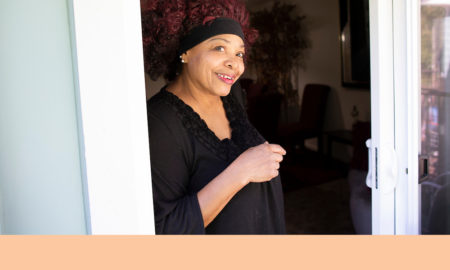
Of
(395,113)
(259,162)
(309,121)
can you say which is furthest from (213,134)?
(309,121)

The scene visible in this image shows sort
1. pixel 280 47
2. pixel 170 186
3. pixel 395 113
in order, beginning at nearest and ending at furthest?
pixel 170 186 < pixel 395 113 < pixel 280 47

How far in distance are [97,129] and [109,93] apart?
0.09 m

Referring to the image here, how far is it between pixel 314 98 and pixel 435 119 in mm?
4186

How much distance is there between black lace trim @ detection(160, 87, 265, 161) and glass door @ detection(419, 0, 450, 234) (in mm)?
672

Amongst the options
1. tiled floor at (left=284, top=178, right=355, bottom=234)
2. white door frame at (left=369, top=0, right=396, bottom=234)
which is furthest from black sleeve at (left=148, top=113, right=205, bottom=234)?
Result: tiled floor at (left=284, top=178, right=355, bottom=234)

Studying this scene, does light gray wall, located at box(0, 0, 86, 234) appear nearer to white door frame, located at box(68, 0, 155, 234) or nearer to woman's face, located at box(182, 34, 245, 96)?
white door frame, located at box(68, 0, 155, 234)

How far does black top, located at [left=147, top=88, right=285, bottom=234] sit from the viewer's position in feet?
4.30

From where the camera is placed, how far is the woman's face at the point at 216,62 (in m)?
1.39

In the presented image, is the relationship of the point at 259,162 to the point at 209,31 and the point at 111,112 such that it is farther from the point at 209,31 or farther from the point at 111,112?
the point at 111,112

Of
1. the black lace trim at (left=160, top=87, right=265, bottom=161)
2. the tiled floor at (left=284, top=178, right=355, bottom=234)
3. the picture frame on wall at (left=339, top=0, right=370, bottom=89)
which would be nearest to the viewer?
the black lace trim at (left=160, top=87, right=265, bottom=161)

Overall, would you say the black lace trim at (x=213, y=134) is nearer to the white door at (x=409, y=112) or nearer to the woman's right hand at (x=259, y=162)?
the woman's right hand at (x=259, y=162)

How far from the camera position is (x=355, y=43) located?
5.04 m

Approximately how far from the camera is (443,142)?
1747mm

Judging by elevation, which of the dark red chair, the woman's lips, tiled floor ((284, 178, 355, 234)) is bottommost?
tiled floor ((284, 178, 355, 234))
